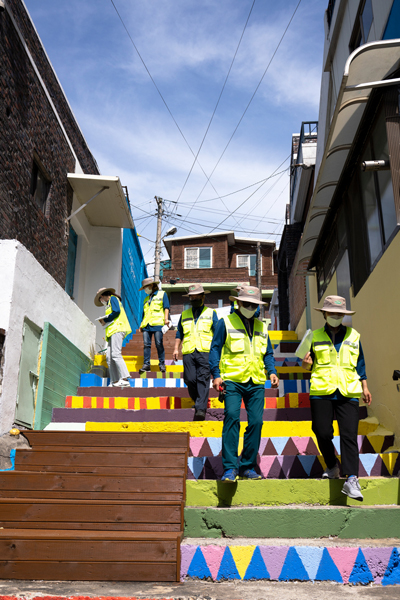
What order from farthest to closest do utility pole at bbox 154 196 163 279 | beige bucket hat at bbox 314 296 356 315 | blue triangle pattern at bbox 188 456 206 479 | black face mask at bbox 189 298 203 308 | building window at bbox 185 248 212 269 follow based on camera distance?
building window at bbox 185 248 212 269
utility pole at bbox 154 196 163 279
black face mask at bbox 189 298 203 308
blue triangle pattern at bbox 188 456 206 479
beige bucket hat at bbox 314 296 356 315

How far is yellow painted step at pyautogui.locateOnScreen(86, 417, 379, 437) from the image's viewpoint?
20.0 ft

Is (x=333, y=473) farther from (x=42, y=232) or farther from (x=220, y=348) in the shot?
(x=42, y=232)

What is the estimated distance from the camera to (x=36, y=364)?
6.75 m

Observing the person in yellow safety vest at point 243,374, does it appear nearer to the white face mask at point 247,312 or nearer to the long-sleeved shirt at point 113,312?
the white face mask at point 247,312

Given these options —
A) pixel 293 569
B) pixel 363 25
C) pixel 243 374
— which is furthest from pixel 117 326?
pixel 363 25

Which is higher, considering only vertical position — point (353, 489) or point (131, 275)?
Answer: point (131, 275)

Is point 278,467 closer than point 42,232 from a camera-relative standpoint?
Yes

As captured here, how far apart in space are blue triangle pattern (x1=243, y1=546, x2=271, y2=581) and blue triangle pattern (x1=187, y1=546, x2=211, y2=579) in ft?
0.87

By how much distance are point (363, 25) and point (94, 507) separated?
25.7 ft

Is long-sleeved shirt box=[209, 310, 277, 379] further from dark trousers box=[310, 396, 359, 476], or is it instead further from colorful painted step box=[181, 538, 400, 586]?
colorful painted step box=[181, 538, 400, 586]

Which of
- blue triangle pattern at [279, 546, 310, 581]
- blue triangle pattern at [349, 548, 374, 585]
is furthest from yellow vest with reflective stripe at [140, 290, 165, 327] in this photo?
blue triangle pattern at [349, 548, 374, 585]

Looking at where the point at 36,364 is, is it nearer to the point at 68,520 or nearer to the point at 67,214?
the point at 68,520

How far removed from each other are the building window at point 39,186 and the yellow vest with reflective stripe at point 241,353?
5897 mm

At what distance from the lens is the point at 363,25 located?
27.7 ft
